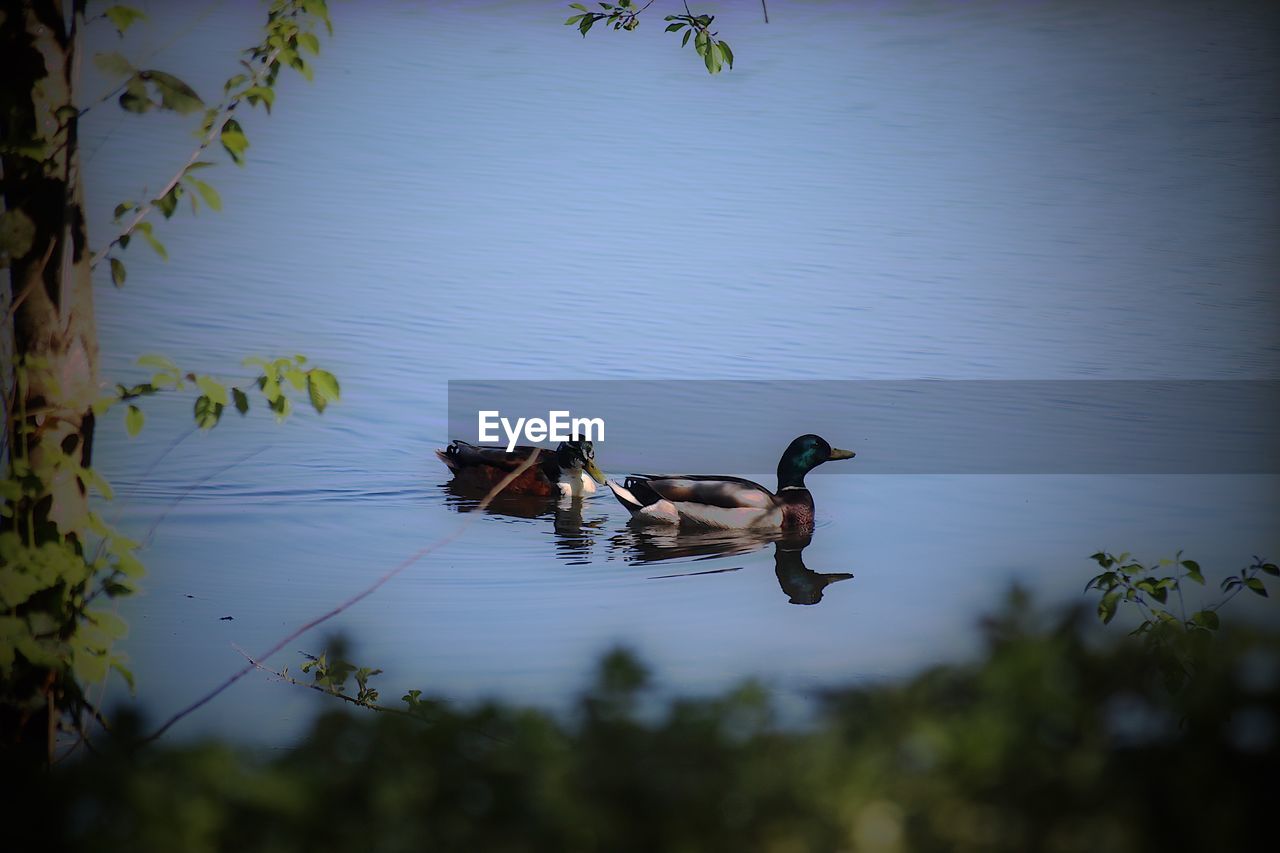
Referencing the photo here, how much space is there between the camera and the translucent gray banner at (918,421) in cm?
748

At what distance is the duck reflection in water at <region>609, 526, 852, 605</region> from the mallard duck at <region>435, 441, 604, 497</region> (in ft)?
2.38

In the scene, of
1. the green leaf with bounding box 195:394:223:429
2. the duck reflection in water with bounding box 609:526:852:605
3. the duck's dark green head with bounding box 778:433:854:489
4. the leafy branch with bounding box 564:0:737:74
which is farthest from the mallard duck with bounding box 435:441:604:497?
the green leaf with bounding box 195:394:223:429

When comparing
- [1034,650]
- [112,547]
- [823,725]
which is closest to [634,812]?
[823,725]

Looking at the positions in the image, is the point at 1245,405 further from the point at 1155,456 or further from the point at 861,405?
the point at 861,405

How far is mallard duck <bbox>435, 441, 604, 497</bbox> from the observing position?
7297 millimetres

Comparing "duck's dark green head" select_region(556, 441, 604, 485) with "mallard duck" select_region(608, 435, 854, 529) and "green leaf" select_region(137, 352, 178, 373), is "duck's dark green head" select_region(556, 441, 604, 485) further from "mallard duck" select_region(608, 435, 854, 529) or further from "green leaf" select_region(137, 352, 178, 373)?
"green leaf" select_region(137, 352, 178, 373)

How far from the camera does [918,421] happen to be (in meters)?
8.02

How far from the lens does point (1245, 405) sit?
322 inches

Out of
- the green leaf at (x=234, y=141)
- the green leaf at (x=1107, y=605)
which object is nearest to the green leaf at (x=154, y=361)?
the green leaf at (x=234, y=141)

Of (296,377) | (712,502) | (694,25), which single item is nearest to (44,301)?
(296,377)

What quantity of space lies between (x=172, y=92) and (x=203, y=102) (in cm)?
10

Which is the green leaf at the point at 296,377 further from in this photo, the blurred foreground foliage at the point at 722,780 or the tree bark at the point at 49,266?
the blurred foreground foliage at the point at 722,780

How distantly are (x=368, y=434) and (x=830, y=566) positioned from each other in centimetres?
304

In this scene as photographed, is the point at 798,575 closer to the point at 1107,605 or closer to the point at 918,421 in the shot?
the point at 918,421
